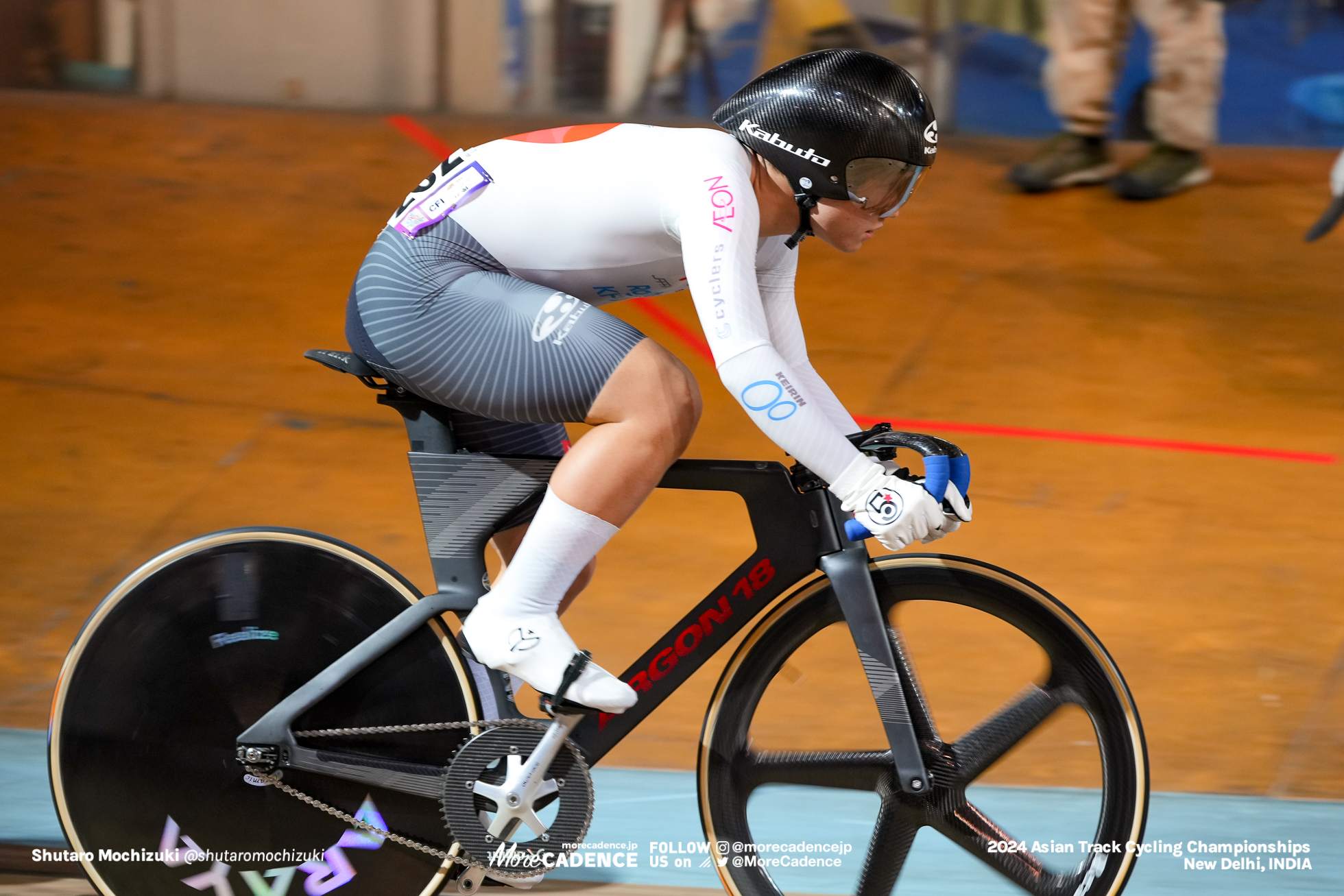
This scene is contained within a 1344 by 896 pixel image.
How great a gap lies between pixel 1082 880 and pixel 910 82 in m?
1.33

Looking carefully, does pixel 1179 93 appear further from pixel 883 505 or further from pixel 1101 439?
pixel 883 505

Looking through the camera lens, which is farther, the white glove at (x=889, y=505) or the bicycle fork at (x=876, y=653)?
the bicycle fork at (x=876, y=653)

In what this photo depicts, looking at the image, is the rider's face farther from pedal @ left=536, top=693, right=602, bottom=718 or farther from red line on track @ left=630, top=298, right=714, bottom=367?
red line on track @ left=630, top=298, right=714, bottom=367

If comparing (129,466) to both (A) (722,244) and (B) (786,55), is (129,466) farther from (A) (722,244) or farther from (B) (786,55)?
(B) (786,55)

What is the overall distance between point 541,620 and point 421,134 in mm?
6420

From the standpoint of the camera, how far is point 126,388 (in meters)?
5.37

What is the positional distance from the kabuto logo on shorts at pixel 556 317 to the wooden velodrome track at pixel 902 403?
1285 mm

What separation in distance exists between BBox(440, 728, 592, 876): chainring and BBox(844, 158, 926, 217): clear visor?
1044mm

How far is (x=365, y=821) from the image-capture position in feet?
8.27

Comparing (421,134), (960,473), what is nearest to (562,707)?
(960,473)

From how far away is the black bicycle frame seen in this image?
235 centimetres

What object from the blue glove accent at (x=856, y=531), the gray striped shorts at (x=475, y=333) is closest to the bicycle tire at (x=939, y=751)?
the blue glove accent at (x=856, y=531)

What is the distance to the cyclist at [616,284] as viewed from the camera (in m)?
2.15

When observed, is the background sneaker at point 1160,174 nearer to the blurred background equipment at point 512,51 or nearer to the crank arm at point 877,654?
the blurred background equipment at point 512,51
